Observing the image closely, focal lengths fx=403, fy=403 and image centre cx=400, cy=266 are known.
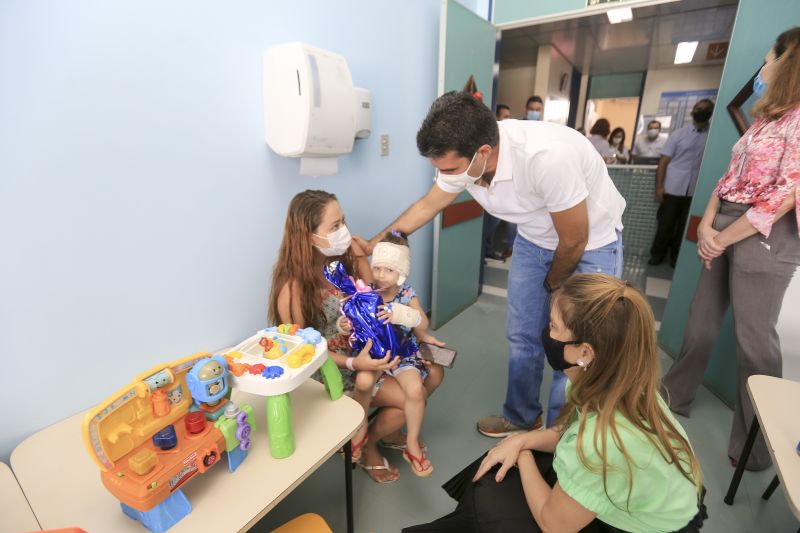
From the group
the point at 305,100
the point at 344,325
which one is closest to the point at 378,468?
the point at 344,325

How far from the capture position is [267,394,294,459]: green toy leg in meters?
1.07

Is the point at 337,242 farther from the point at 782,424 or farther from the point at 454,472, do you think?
the point at 782,424

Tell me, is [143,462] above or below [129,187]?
below

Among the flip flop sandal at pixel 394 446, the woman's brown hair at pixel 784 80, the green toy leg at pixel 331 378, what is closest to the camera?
the green toy leg at pixel 331 378

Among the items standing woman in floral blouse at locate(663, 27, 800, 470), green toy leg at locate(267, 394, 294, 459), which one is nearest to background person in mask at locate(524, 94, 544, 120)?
standing woman in floral blouse at locate(663, 27, 800, 470)

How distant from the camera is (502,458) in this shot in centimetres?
122

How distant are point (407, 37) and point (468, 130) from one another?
141 cm

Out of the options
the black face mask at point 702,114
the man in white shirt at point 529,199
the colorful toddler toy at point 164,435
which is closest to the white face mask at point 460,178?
the man in white shirt at point 529,199

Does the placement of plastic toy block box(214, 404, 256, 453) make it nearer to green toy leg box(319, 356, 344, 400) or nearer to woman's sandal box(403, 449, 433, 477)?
green toy leg box(319, 356, 344, 400)

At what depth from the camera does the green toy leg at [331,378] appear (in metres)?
1.33

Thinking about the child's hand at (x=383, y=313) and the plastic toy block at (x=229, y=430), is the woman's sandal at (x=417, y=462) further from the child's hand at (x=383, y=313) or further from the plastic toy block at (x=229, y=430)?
the plastic toy block at (x=229, y=430)

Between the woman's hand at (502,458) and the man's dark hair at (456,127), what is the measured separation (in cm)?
102

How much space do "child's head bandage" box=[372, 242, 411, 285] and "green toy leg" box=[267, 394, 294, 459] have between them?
2.37 feet

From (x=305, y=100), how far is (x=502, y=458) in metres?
1.47
